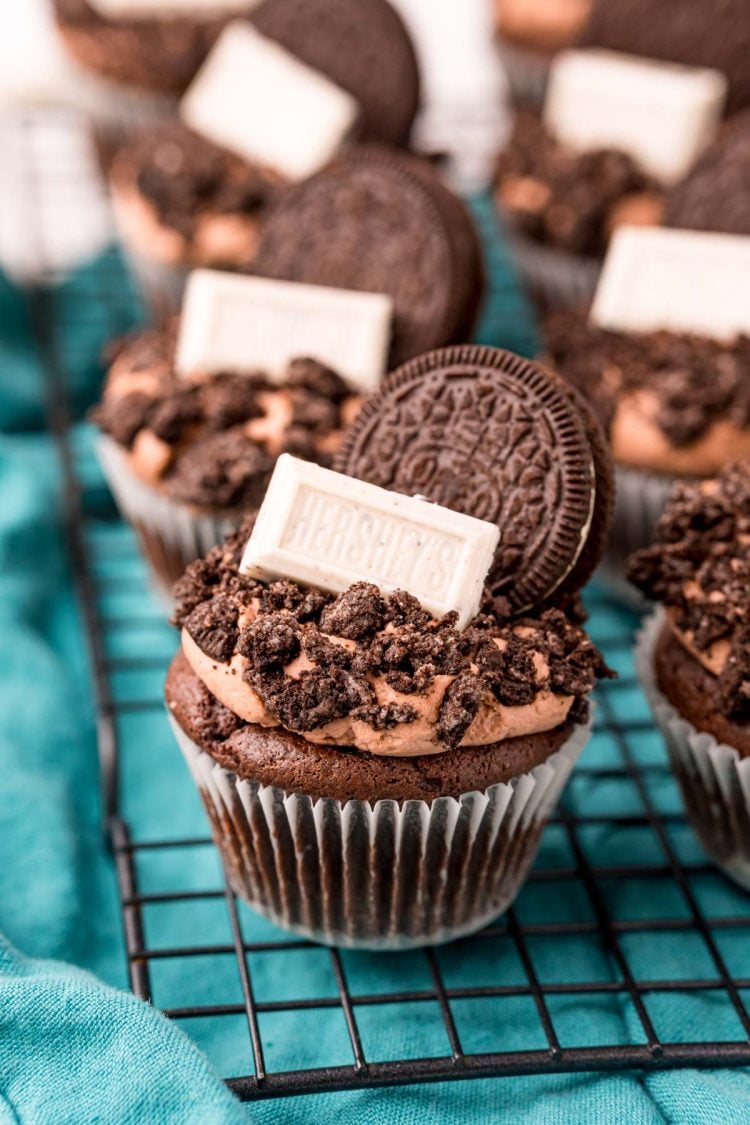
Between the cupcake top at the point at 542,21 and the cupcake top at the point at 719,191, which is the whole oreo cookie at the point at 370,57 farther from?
the cupcake top at the point at 542,21

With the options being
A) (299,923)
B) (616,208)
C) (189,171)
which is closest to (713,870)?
(299,923)

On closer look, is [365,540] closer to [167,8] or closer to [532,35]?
[167,8]

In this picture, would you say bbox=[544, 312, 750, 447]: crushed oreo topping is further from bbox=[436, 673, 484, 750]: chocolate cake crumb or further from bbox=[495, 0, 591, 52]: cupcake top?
bbox=[495, 0, 591, 52]: cupcake top

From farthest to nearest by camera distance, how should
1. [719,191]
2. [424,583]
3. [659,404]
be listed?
[719,191], [659,404], [424,583]

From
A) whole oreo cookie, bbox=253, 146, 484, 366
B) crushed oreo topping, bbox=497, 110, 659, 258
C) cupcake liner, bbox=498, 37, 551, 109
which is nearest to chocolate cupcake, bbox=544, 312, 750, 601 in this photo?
whole oreo cookie, bbox=253, 146, 484, 366

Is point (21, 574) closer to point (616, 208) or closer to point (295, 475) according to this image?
point (295, 475)

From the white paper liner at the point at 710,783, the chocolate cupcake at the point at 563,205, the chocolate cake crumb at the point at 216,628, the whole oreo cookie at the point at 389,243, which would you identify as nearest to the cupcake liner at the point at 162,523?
the whole oreo cookie at the point at 389,243

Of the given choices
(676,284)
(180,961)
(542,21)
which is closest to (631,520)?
(676,284)
